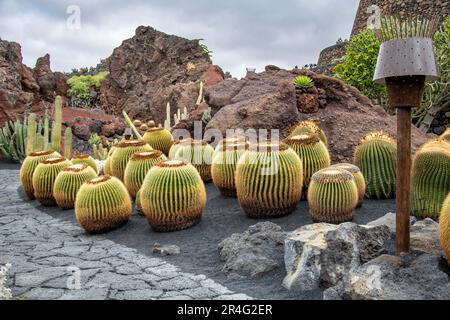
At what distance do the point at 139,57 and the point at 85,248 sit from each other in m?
17.2

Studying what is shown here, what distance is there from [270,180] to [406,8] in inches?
655

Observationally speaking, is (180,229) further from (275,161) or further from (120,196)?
(275,161)

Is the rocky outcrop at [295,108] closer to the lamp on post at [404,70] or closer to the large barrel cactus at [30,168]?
the large barrel cactus at [30,168]

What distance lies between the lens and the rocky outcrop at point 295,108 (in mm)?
7098

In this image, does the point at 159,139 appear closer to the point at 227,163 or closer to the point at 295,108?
the point at 295,108

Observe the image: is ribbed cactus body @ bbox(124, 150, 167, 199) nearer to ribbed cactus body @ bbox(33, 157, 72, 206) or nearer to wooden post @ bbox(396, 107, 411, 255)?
ribbed cactus body @ bbox(33, 157, 72, 206)

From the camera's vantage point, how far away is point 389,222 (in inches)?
167

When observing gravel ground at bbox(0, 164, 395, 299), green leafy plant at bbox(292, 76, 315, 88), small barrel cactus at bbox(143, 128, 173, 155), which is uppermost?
green leafy plant at bbox(292, 76, 315, 88)

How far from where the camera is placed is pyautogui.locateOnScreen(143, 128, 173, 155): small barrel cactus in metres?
8.05

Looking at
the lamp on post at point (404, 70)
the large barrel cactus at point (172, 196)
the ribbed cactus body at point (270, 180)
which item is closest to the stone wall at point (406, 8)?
the ribbed cactus body at point (270, 180)

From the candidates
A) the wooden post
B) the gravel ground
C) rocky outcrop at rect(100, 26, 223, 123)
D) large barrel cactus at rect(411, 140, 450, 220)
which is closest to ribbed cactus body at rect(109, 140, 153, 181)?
the gravel ground

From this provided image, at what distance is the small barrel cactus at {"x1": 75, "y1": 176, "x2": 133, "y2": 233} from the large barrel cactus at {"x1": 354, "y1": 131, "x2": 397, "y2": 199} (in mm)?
2808

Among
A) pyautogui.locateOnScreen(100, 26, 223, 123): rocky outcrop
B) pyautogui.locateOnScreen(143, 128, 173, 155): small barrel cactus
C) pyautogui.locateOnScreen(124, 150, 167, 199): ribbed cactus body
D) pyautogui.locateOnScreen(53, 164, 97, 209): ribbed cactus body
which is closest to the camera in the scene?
pyautogui.locateOnScreen(124, 150, 167, 199): ribbed cactus body

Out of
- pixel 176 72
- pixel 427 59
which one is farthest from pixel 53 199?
pixel 176 72
